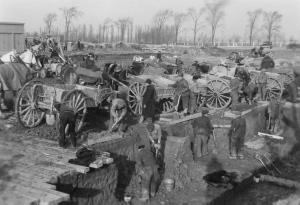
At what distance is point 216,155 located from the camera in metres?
11.3

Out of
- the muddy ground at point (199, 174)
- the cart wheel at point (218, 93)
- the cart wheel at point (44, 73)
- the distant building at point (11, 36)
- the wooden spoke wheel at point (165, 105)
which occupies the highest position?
the distant building at point (11, 36)

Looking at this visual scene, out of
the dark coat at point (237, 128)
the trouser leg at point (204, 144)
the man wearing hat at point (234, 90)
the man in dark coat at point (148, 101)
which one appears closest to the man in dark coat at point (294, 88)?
the man wearing hat at point (234, 90)

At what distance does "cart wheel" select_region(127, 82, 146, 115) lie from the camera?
11617 mm

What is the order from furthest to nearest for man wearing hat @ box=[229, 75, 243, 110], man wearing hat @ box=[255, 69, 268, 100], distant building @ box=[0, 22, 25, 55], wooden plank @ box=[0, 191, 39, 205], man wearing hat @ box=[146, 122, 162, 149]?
distant building @ box=[0, 22, 25, 55] < man wearing hat @ box=[255, 69, 268, 100] < man wearing hat @ box=[229, 75, 243, 110] < man wearing hat @ box=[146, 122, 162, 149] < wooden plank @ box=[0, 191, 39, 205]

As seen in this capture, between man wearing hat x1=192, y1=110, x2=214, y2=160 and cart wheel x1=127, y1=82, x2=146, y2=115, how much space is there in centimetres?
190

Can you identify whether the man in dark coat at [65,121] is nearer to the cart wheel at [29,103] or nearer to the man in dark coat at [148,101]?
the cart wheel at [29,103]

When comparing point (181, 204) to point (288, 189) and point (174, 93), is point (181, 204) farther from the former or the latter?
point (174, 93)

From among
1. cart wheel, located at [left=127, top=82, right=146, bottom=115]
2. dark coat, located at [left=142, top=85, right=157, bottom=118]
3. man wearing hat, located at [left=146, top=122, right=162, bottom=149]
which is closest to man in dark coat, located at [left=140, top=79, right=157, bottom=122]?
dark coat, located at [left=142, top=85, right=157, bottom=118]

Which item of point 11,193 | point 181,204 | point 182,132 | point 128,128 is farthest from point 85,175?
point 182,132

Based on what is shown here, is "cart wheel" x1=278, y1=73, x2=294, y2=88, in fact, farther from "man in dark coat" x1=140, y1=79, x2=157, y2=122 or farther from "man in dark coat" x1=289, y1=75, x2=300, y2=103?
"man in dark coat" x1=140, y1=79, x2=157, y2=122

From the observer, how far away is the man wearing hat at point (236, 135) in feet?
35.2

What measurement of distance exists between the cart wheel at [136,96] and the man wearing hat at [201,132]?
1.90 metres

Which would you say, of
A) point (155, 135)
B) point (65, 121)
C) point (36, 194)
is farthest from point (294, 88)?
point (36, 194)

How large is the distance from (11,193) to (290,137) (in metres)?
11.2
